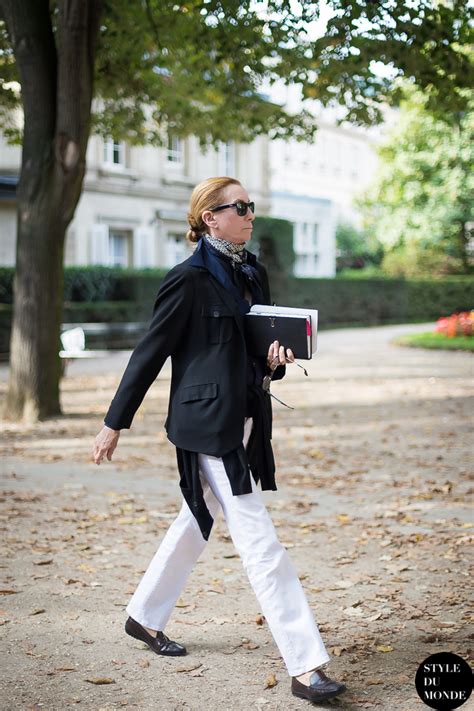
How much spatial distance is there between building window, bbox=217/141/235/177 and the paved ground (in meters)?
22.0

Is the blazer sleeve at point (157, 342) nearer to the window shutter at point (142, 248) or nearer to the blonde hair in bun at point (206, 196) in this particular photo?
the blonde hair in bun at point (206, 196)

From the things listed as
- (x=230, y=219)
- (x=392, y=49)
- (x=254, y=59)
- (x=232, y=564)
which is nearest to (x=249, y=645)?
(x=232, y=564)

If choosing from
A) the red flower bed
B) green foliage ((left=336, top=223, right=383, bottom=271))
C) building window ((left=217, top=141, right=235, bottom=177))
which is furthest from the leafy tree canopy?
green foliage ((left=336, top=223, right=383, bottom=271))

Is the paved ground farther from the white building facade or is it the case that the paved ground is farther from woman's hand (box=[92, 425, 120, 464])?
the white building facade

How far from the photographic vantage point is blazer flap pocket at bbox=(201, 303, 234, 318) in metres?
3.71

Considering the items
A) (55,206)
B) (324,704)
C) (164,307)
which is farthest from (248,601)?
(55,206)

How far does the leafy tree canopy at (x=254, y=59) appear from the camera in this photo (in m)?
8.70

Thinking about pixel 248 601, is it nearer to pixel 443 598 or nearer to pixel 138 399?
pixel 443 598

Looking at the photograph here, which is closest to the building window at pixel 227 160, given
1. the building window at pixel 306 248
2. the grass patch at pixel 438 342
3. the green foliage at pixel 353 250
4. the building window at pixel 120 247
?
the building window at pixel 120 247

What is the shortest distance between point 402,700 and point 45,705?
53.4 inches

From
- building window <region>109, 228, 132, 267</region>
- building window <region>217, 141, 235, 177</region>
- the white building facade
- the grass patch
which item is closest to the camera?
the grass patch

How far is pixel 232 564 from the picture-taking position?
18.0 feet

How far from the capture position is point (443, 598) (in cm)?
476

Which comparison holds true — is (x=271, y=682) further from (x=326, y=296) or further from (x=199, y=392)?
(x=326, y=296)
